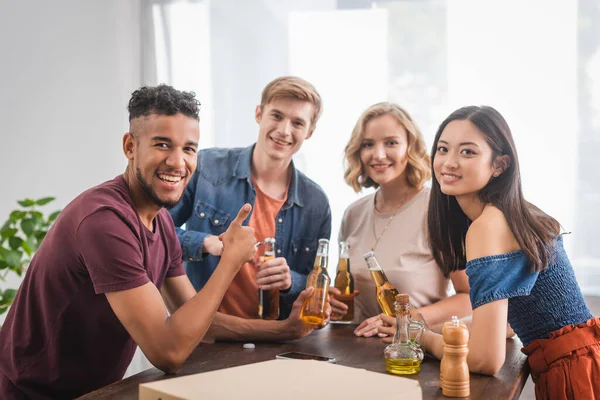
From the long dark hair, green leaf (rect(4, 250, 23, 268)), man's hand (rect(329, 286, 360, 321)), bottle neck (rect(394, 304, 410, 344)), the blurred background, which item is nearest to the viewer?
bottle neck (rect(394, 304, 410, 344))

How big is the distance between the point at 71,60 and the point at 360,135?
2073mm

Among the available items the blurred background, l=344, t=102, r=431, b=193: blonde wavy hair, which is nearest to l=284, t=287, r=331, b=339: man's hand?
l=344, t=102, r=431, b=193: blonde wavy hair

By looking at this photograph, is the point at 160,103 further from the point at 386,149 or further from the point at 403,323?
the point at 386,149

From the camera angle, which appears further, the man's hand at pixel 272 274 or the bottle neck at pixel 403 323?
the man's hand at pixel 272 274

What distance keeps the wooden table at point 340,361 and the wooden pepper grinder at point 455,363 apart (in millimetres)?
23

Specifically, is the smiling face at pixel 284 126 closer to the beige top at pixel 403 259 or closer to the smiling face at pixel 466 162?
the beige top at pixel 403 259

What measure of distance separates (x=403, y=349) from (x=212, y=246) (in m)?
0.86

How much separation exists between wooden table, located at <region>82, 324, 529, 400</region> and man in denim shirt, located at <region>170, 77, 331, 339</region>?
15.7 inches

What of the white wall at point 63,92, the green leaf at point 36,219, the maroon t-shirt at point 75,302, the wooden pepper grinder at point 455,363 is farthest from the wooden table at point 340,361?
the white wall at point 63,92

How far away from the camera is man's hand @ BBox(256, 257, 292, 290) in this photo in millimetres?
1839

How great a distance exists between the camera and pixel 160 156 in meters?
1.52

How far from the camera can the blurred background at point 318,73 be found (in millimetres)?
3100

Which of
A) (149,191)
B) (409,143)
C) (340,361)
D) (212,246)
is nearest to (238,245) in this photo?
(149,191)

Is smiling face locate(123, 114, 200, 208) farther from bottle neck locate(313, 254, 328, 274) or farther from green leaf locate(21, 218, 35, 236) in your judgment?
green leaf locate(21, 218, 35, 236)
